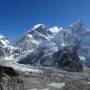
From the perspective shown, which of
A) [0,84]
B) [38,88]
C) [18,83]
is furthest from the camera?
[38,88]

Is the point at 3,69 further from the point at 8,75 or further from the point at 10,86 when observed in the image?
the point at 10,86

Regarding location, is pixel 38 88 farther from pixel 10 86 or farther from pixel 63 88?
pixel 10 86

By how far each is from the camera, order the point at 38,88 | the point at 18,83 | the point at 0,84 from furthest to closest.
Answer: the point at 38,88 → the point at 18,83 → the point at 0,84

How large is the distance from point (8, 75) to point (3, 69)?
7027mm

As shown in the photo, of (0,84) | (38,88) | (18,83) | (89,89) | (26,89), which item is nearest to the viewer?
(0,84)

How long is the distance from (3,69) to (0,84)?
75.4 ft

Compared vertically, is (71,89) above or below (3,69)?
below

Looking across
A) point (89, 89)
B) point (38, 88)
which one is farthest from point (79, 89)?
point (38, 88)

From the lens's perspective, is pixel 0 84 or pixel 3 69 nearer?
pixel 0 84

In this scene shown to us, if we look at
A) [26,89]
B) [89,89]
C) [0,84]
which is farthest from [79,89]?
[0,84]

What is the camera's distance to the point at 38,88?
154500mm

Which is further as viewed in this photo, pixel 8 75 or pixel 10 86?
pixel 8 75

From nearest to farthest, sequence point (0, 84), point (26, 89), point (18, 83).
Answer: point (0, 84), point (18, 83), point (26, 89)

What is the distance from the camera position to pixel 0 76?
125438 millimetres
